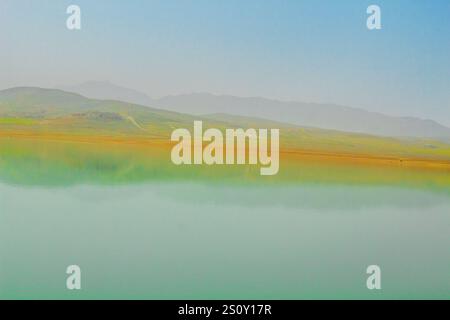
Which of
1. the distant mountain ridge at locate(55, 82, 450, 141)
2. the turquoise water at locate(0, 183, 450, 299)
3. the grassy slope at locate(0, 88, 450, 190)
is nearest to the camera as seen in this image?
the turquoise water at locate(0, 183, 450, 299)

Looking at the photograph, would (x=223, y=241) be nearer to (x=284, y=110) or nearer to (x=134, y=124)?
(x=284, y=110)

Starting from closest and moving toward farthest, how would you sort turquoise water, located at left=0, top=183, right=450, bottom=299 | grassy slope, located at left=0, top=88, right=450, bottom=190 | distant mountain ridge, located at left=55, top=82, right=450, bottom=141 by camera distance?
turquoise water, located at left=0, top=183, right=450, bottom=299 → grassy slope, located at left=0, top=88, right=450, bottom=190 → distant mountain ridge, located at left=55, top=82, right=450, bottom=141

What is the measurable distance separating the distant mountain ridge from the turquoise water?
682 millimetres

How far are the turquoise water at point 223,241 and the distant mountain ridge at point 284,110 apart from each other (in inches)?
26.8

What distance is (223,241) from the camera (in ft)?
12.1

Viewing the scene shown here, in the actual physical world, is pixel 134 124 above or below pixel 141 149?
above

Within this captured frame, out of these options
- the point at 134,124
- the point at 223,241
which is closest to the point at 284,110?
the point at 223,241

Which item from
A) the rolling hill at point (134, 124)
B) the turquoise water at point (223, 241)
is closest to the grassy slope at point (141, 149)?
the rolling hill at point (134, 124)

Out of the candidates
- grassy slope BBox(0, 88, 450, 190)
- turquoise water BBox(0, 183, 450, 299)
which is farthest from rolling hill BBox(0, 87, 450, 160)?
turquoise water BBox(0, 183, 450, 299)

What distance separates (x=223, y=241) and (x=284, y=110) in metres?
1.51

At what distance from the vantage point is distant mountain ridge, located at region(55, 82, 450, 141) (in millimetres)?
4320

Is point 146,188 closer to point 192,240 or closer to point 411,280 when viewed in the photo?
point 192,240

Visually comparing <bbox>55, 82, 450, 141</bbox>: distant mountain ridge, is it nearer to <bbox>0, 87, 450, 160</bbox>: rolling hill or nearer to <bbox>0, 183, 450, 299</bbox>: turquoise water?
<bbox>0, 87, 450, 160</bbox>: rolling hill

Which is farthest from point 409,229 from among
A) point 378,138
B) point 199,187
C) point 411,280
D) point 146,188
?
point 146,188
